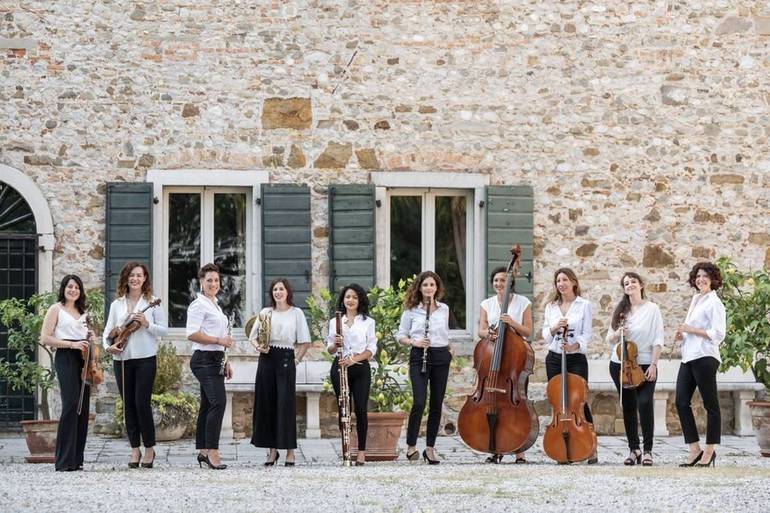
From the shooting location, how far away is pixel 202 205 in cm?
1368

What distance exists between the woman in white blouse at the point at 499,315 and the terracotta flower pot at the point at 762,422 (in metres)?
1.68

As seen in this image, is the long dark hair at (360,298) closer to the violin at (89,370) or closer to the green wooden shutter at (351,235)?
the violin at (89,370)

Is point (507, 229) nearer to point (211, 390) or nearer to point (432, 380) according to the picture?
point (432, 380)

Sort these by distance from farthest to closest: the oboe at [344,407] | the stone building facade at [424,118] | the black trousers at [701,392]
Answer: the stone building facade at [424,118] → the oboe at [344,407] → the black trousers at [701,392]

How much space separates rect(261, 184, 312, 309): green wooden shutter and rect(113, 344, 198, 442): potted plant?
0.95 meters

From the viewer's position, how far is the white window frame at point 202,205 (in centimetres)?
1343

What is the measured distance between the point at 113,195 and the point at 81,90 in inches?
36.5

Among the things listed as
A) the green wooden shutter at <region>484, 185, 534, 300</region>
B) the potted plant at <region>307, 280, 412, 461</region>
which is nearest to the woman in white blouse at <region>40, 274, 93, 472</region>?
the potted plant at <region>307, 280, 412, 461</region>

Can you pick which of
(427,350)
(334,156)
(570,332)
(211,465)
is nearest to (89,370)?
(211,465)

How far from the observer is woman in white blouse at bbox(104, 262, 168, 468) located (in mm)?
10570

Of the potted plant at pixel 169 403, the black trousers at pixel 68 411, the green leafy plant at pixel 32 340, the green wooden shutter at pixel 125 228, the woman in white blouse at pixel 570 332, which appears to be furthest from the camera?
the green wooden shutter at pixel 125 228

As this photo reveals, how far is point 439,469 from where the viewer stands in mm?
10430

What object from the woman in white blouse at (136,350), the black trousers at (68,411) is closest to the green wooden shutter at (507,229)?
the woman in white blouse at (136,350)

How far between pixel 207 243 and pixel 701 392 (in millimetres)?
4749
